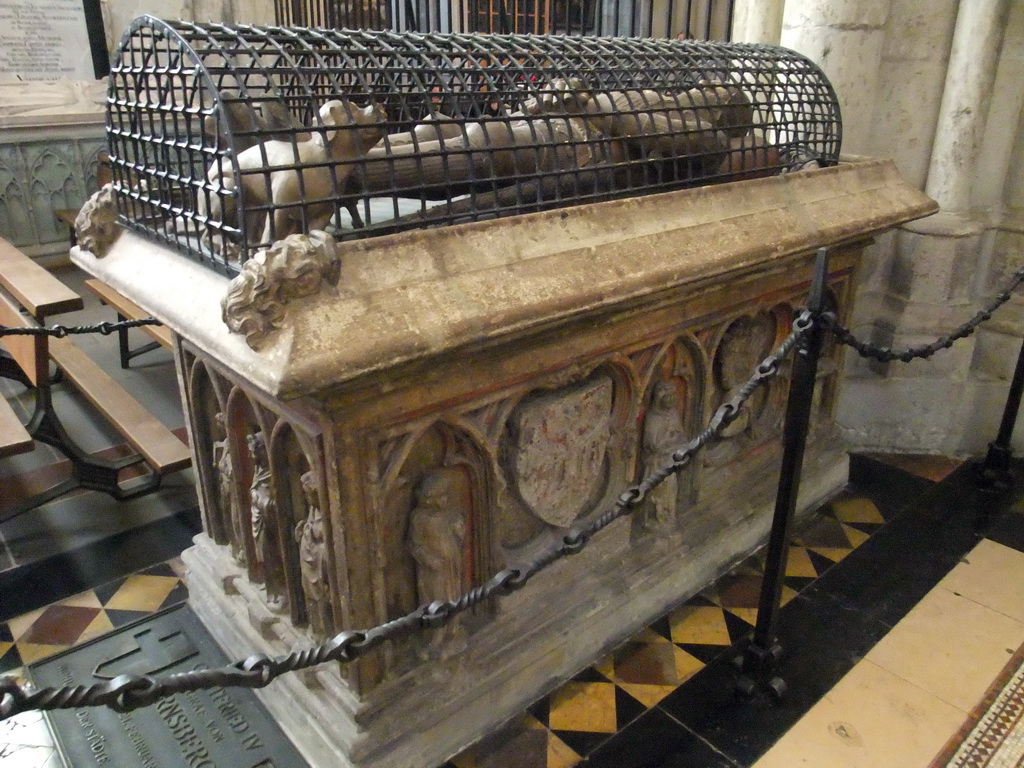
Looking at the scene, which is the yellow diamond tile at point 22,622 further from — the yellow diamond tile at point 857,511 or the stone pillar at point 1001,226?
the stone pillar at point 1001,226

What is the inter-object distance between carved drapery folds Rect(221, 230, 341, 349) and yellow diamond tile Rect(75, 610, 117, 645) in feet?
4.91

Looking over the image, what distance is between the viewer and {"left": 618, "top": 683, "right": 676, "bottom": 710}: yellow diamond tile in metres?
2.07

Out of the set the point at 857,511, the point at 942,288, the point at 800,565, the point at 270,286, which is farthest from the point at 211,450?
the point at 942,288

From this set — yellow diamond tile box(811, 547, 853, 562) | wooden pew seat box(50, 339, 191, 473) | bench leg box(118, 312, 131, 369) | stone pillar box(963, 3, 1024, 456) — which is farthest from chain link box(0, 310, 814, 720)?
bench leg box(118, 312, 131, 369)

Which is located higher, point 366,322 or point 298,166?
point 298,166

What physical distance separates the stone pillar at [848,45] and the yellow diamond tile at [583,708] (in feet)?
7.84

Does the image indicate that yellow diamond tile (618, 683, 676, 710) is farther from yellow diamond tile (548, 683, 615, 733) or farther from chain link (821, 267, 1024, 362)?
chain link (821, 267, 1024, 362)

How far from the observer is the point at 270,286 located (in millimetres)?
1293

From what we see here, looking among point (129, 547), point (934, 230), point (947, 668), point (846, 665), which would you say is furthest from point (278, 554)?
point (934, 230)

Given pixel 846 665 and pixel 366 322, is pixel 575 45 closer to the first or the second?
pixel 366 322

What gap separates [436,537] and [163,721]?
900 mm

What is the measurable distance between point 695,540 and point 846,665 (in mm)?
534

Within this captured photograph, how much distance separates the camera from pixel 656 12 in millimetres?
6832

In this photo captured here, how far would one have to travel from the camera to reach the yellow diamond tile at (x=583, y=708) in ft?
6.53
